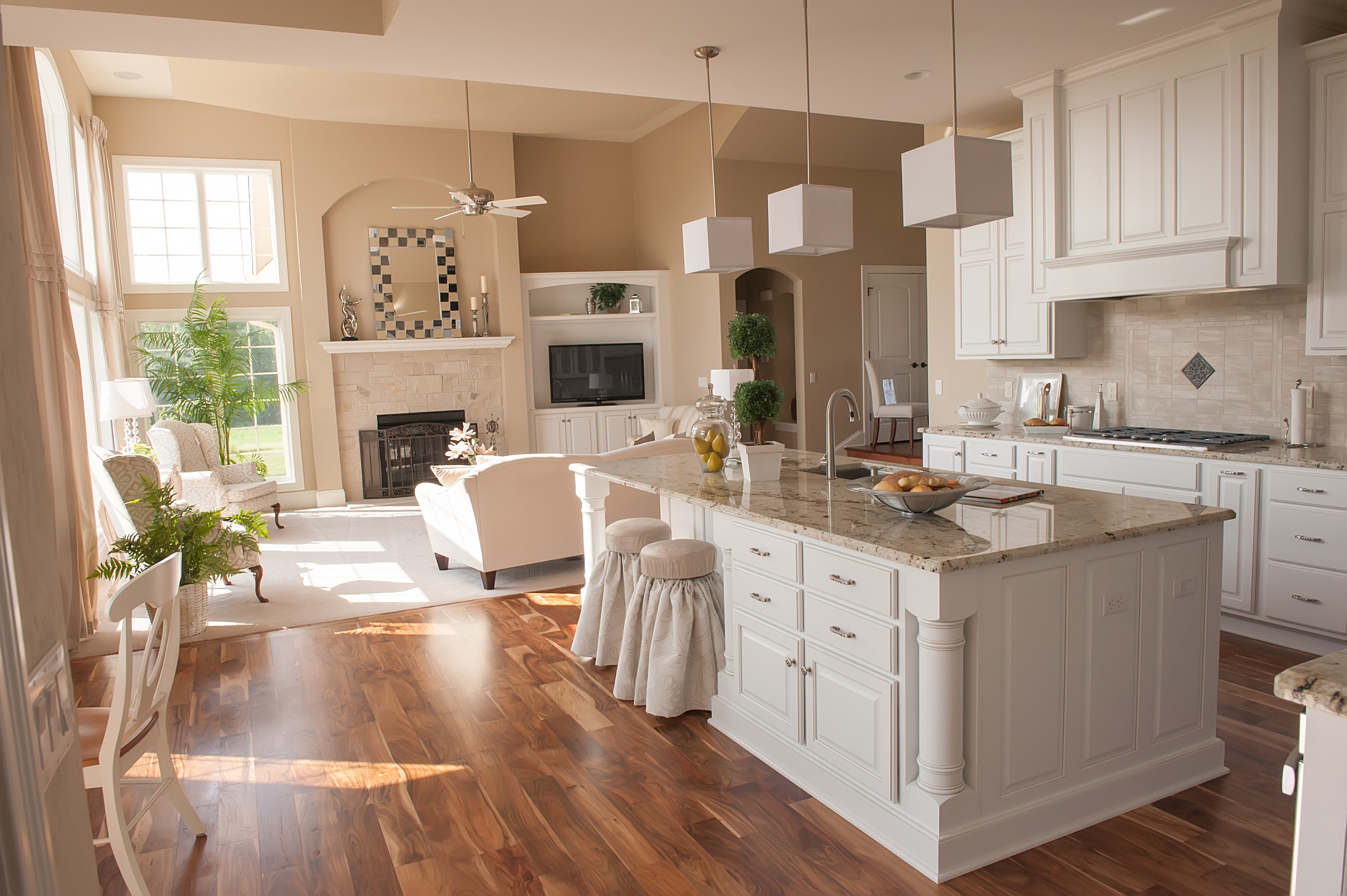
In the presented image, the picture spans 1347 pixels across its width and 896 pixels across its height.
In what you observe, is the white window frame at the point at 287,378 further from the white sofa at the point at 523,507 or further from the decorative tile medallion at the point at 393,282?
the white sofa at the point at 523,507

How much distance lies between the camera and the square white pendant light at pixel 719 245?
12.6ft

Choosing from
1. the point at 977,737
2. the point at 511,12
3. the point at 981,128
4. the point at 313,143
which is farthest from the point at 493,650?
the point at 313,143

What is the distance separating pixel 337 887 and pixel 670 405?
7.75 metres

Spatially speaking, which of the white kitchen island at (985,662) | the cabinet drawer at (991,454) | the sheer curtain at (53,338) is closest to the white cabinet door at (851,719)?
the white kitchen island at (985,662)

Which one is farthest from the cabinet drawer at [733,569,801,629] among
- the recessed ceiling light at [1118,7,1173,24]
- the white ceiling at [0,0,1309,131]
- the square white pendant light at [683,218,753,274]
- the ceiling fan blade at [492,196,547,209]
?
the ceiling fan blade at [492,196,547,209]

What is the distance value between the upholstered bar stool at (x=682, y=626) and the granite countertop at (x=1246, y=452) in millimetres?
2369

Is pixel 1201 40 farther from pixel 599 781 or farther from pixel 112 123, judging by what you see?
pixel 112 123

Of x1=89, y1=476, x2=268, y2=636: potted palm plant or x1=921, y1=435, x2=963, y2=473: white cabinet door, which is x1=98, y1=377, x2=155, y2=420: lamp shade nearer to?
x1=89, y1=476, x2=268, y2=636: potted palm plant

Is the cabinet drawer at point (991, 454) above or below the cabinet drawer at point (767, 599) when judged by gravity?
above

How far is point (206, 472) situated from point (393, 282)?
10.4ft

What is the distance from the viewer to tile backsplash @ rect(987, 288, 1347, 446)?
14.1ft

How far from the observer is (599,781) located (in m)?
3.00

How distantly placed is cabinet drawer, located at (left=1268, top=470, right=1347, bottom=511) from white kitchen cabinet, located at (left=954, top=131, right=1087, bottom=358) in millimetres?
1560

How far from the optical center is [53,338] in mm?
4789
